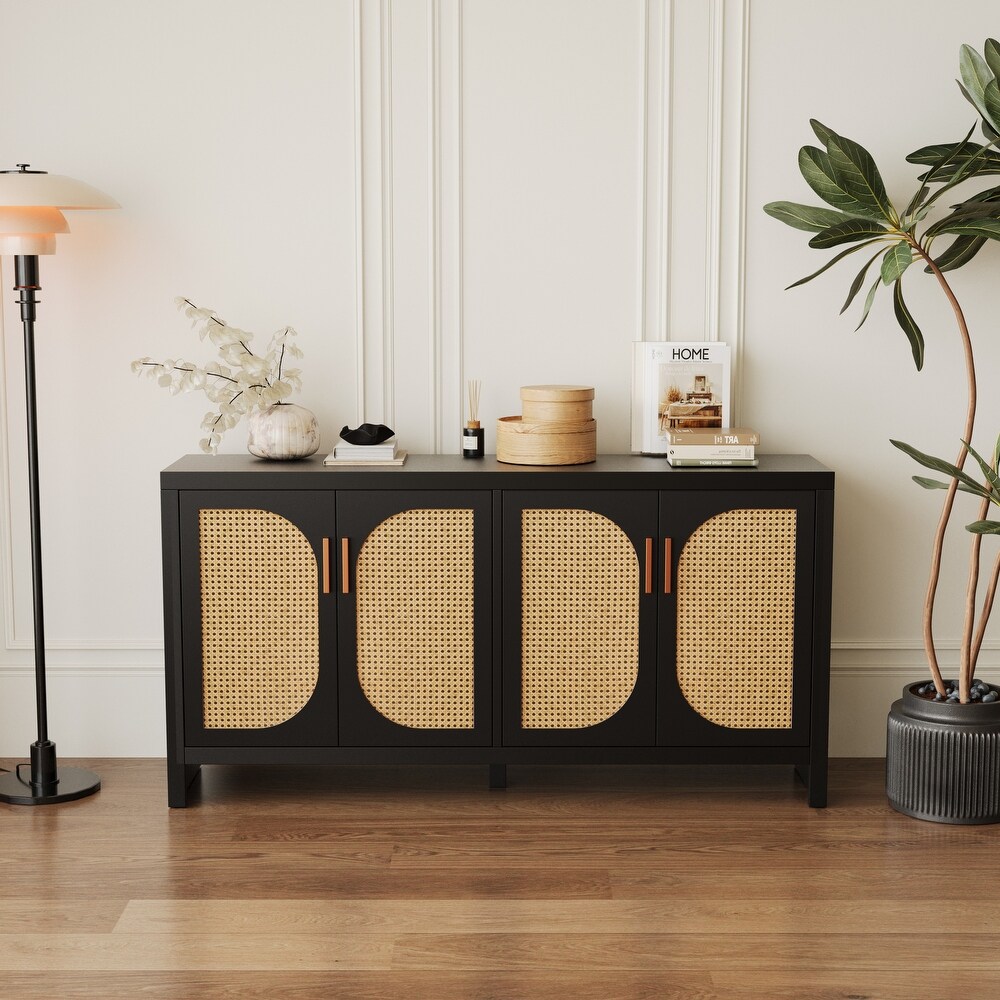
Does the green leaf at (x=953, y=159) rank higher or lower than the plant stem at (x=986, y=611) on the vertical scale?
higher

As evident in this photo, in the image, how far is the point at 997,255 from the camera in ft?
Result: 10.9

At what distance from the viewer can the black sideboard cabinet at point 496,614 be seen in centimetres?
304

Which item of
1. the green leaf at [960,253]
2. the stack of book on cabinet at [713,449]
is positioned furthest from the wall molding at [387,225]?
the green leaf at [960,253]

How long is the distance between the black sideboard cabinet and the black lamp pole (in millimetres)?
336

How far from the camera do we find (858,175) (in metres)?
2.91

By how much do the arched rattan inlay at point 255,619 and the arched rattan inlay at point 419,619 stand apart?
0.47 feet

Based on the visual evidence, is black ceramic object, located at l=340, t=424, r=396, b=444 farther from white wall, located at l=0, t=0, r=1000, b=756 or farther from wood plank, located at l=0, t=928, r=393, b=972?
wood plank, located at l=0, t=928, r=393, b=972

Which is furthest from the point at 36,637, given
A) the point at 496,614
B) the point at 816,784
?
the point at 816,784

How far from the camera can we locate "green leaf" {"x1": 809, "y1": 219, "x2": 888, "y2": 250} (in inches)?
115

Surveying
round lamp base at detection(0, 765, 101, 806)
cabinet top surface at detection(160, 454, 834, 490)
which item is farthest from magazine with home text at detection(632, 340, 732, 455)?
round lamp base at detection(0, 765, 101, 806)

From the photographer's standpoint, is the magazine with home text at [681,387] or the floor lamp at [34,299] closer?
the floor lamp at [34,299]

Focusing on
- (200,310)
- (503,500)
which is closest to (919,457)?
(503,500)

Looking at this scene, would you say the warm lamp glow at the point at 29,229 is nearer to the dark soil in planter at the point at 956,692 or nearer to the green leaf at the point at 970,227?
Result: the green leaf at the point at 970,227

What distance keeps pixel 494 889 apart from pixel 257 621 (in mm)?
901
